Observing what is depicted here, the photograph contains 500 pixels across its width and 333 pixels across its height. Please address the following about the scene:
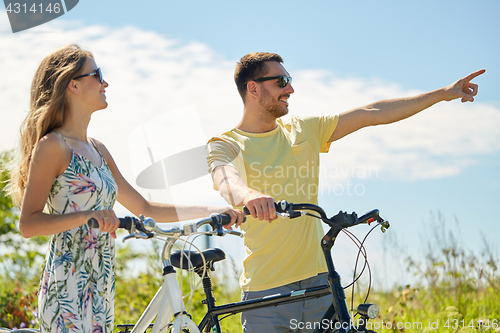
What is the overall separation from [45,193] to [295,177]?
1.45 metres

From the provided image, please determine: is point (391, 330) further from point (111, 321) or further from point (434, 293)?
point (111, 321)

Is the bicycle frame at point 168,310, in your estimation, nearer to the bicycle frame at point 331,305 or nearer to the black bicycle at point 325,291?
the black bicycle at point 325,291

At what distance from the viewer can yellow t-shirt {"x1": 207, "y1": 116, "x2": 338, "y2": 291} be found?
9.89ft

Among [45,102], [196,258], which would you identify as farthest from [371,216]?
[45,102]

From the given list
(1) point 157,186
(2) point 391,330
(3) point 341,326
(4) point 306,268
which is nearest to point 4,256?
(1) point 157,186

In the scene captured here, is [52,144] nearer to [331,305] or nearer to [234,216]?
[234,216]

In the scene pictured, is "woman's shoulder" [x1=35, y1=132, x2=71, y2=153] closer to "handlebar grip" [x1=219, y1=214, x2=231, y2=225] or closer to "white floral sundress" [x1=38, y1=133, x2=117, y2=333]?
"white floral sundress" [x1=38, y1=133, x2=117, y2=333]

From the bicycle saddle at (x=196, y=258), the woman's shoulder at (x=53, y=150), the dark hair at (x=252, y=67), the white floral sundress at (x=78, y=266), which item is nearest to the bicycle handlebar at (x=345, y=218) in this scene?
the bicycle saddle at (x=196, y=258)

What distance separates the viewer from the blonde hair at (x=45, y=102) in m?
2.50

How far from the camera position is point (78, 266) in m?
2.42

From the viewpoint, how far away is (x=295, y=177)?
3160 millimetres

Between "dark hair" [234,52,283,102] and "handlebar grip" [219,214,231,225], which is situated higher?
"dark hair" [234,52,283,102]

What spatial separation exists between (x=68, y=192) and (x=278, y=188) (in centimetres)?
122

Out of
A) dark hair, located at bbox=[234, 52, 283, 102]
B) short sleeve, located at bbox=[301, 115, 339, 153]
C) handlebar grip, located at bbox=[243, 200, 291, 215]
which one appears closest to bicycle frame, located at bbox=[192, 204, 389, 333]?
handlebar grip, located at bbox=[243, 200, 291, 215]
